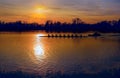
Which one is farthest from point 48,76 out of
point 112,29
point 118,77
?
point 112,29

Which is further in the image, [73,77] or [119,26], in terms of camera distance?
[119,26]

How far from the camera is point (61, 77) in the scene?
16016mm

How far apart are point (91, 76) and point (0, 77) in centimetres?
564

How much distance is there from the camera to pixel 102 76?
1614 cm

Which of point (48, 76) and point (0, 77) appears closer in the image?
point (0, 77)

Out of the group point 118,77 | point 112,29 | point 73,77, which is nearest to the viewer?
point 118,77

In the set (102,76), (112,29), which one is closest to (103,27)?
(112,29)

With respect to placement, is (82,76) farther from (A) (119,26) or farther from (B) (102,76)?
(A) (119,26)

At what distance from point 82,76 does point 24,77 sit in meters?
3.66

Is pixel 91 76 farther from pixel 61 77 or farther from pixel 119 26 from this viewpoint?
pixel 119 26

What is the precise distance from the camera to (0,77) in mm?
14906

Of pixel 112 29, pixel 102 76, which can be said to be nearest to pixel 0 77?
pixel 102 76

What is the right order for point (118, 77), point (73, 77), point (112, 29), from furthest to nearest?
point (112, 29)
point (73, 77)
point (118, 77)

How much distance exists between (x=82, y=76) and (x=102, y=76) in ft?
4.28
